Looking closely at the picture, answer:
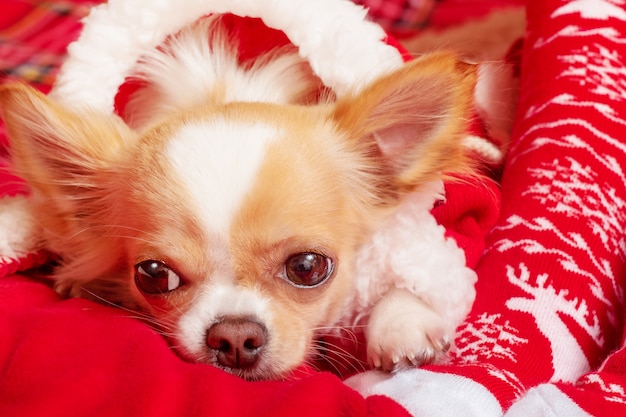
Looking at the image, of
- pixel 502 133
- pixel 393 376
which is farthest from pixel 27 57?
pixel 393 376

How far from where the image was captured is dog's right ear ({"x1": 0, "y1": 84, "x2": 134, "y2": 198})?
3.46 ft

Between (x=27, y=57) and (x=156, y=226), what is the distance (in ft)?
5.46

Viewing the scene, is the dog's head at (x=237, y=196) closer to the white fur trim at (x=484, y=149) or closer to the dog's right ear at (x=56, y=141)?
the dog's right ear at (x=56, y=141)

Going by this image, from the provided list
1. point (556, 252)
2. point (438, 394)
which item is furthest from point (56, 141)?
point (556, 252)

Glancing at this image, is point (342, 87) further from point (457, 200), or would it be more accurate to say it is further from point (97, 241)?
point (97, 241)

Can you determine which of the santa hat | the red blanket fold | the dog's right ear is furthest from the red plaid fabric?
the red blanket fold

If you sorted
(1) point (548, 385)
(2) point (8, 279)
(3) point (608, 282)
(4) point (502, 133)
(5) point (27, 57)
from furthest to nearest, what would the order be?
1. (5) point (27, 57)
2. (4) point (502, 133)
3. (3) point (608, 282)
4. (2) point (8, 279)
5. (1) point (548, 385)

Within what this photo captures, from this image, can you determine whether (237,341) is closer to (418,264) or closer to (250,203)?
(250,203)

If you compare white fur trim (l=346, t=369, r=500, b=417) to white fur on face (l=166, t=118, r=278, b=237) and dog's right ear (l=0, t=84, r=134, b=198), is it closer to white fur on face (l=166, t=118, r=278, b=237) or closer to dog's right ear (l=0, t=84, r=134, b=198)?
white fur on face (l=166, t=118, r=278, b=237)

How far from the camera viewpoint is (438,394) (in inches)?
31.7

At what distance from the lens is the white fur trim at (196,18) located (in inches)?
45.8

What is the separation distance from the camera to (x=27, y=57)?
234 centimetres

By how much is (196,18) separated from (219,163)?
456mm

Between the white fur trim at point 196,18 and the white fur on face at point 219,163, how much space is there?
0.82 feet
